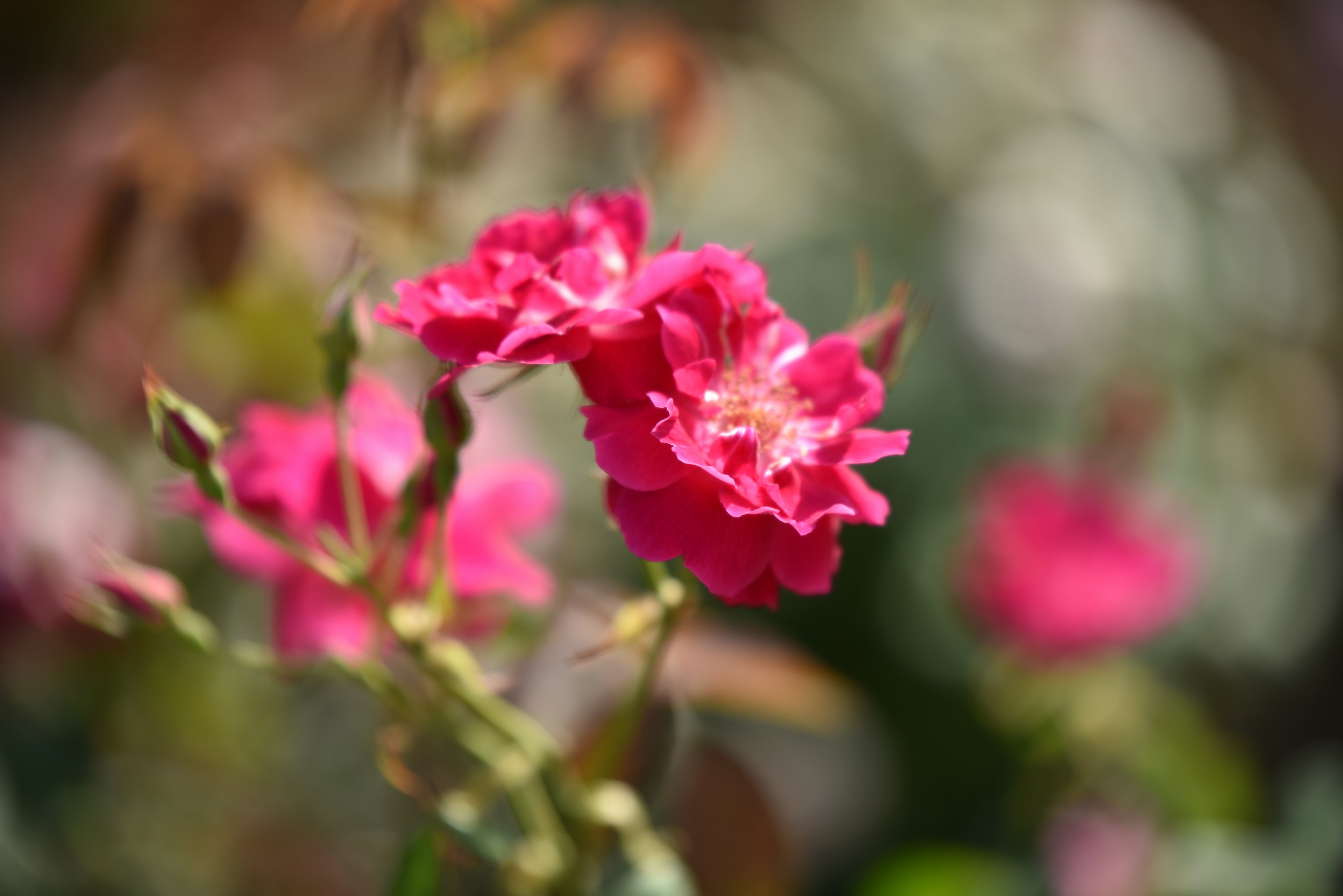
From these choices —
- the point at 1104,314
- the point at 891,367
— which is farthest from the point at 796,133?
the point at 891,367

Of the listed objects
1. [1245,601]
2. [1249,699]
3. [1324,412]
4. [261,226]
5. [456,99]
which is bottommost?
[1249,699]

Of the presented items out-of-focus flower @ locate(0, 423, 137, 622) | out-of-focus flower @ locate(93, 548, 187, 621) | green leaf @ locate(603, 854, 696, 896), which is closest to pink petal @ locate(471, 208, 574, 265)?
out-of-focus flower @ locate(93, 548, 187, 621)

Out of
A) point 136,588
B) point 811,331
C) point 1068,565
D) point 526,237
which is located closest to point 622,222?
point 526,237

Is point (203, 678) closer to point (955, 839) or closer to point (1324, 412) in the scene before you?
point (955, 839)

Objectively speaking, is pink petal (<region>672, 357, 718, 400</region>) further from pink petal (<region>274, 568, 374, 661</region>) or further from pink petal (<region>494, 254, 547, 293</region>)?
pink petal (<region>274, 568, 374, 661</region>)

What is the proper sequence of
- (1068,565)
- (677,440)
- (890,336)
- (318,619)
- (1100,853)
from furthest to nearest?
(1068,565), (1100,853), (318,619), (890,336), (677,440)

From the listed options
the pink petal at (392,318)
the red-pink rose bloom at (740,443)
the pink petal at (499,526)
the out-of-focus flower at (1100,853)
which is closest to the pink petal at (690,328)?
the red-pink rose bloom at (740,443)

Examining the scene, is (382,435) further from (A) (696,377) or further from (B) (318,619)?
(A) (696,377)
